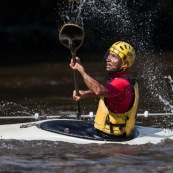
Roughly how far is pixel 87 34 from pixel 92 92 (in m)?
12.3

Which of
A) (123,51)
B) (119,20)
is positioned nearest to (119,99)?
(123,51)

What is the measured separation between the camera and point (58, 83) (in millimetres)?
13047

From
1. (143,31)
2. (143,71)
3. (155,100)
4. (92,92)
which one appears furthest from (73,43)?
(143,31)

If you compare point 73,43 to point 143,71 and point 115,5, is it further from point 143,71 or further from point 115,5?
point 115,5

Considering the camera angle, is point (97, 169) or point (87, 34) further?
point (87, 34)

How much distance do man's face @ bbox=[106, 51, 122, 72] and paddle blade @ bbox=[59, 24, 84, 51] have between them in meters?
0.45

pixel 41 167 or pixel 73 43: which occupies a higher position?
pixel 73 43

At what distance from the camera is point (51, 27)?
66.1ft

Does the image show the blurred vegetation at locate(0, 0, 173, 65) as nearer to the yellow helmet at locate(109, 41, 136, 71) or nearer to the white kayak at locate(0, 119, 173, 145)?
the white kayak at locate(0, 119, 173, 145)

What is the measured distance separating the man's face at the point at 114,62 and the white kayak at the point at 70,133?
754mm

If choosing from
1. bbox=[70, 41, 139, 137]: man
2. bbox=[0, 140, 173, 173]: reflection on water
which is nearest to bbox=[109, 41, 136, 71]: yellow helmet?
bbox=[70, 41, 139, 137]: man

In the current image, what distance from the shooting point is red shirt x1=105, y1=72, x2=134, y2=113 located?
6.71 metres

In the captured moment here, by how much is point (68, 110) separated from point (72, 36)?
301cm

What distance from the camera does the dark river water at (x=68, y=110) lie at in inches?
258
